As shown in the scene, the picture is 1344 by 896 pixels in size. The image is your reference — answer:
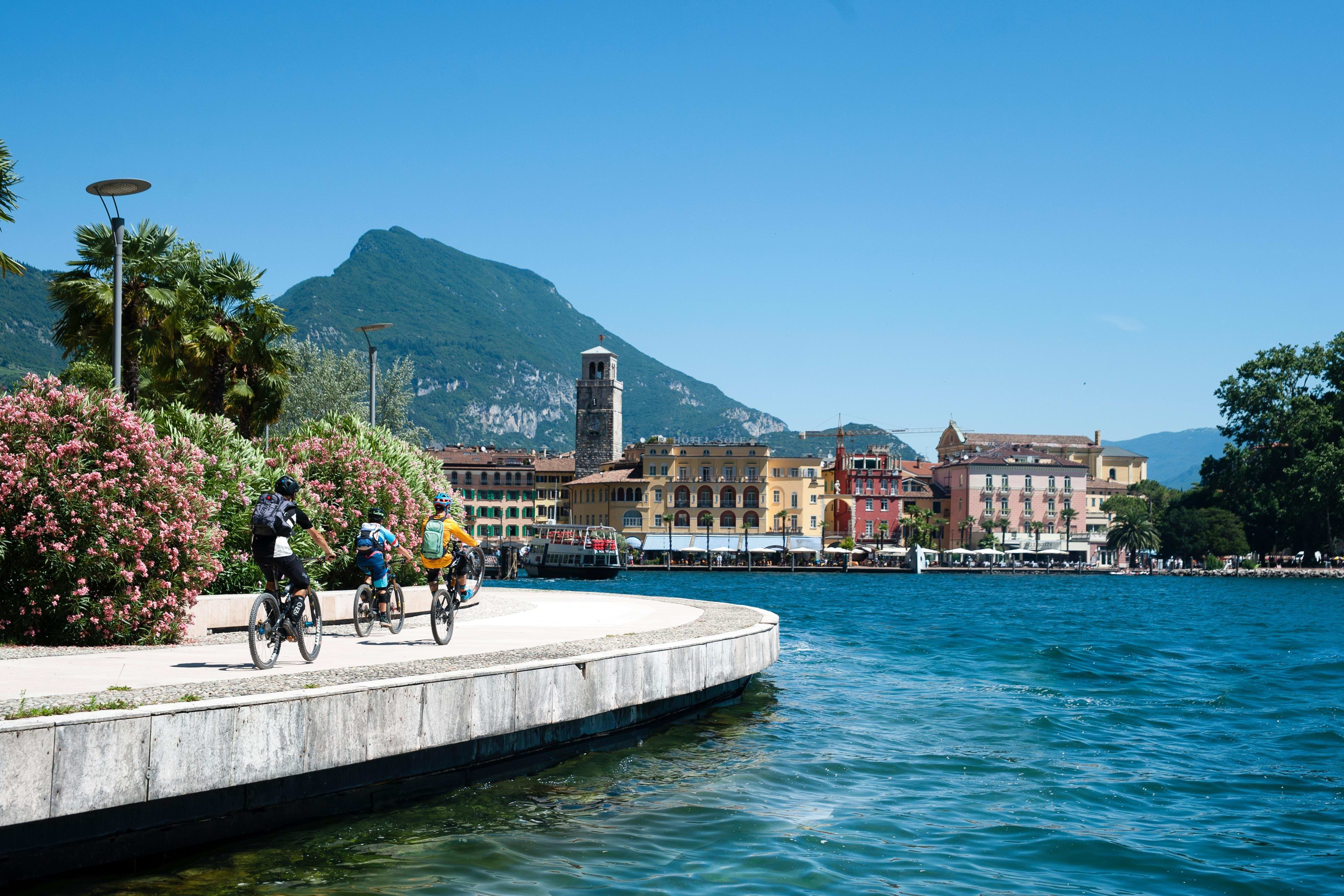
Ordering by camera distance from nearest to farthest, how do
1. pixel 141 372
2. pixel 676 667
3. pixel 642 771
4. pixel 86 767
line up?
1. pixel 86 767
2. pixel 642 771
3. pixel 676 667
4. pixel 141 372

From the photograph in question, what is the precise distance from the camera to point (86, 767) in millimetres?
7801

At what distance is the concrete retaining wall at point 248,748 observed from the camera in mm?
7723

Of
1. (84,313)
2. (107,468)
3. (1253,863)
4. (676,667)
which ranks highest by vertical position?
(84,313)

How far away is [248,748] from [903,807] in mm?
6458

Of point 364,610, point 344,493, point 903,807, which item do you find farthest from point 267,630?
point 344,493

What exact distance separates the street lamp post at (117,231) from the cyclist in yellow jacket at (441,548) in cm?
533

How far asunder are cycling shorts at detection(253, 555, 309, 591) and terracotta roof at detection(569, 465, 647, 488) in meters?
123

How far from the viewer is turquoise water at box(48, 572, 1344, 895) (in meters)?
9.27

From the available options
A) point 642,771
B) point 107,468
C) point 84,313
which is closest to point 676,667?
point 642,771

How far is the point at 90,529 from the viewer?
1411 centimetres

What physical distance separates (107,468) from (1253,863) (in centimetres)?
1315

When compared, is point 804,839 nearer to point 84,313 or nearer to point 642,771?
point 642,771

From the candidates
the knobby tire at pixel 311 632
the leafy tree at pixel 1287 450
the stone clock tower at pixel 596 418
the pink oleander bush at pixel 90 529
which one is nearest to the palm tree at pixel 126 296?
the pink oleander bush at pixel 90 529

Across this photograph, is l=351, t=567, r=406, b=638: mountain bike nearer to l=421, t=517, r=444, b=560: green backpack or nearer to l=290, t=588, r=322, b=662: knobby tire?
l=421, t=517, r=444, b=560: green backpack
